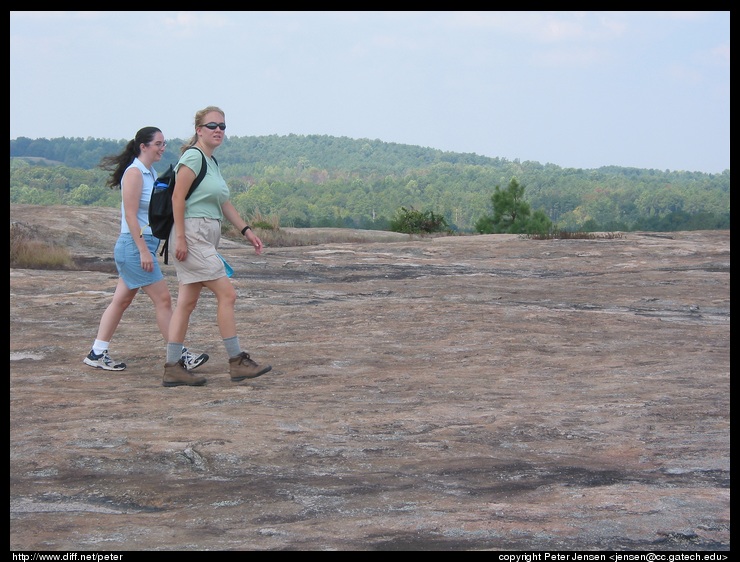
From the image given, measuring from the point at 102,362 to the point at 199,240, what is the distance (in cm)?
134

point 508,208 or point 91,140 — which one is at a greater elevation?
point 91,140

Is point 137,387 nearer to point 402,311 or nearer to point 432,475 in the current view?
point 432,475

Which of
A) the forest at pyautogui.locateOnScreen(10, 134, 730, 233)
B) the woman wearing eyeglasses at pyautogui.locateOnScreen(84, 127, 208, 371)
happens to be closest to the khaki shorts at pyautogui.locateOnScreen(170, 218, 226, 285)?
the woman wearing eyeglasses at pyautogui.locateOnScreen(84, 127, 208, 371)

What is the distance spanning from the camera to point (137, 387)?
6.12 meters

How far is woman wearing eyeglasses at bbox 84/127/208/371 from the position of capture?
6281 mm

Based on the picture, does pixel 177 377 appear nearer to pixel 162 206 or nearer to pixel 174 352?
pixel 174 352

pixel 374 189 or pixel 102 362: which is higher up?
pixel 374 189

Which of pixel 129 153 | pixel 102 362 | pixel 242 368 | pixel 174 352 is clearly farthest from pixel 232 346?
pixel 129 153

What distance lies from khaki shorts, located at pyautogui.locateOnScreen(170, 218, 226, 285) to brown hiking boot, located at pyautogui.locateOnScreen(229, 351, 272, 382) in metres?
0.58

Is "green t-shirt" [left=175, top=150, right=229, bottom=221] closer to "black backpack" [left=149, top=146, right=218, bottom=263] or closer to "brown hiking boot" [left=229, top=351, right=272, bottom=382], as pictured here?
"black backpack" [left=149, top=146, right=218, bottom=263]

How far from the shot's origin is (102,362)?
6.64 metres

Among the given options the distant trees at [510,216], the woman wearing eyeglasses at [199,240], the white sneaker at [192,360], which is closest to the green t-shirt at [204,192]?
the woman wearing eyeglasses at [199,240]
